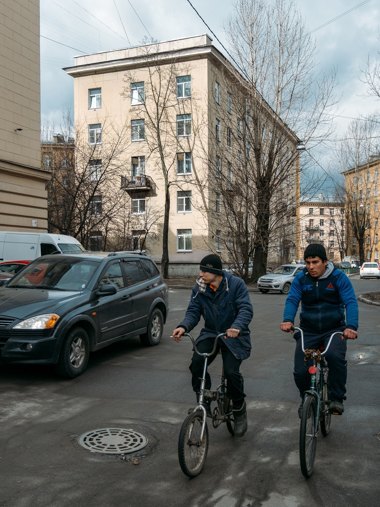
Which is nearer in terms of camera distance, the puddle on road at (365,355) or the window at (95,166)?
the puddle on road at (365,355)

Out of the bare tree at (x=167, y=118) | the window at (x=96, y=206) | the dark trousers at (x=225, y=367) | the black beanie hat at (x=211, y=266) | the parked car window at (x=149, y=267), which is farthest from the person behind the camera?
the bare tree at (x=167, y=118)

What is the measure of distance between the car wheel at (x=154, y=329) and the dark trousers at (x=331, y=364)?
527 cm

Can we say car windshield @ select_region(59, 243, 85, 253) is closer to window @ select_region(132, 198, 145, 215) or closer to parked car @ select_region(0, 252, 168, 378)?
parked car @ select_region(0, 252, 168, 378)

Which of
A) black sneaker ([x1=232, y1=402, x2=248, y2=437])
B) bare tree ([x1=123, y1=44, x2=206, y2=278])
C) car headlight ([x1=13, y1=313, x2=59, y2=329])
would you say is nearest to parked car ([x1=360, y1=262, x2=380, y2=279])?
bare tree ([x1=123, y1=44, x2=206, y2=278])

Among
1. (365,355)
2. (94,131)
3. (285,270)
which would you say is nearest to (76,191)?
(285,270)

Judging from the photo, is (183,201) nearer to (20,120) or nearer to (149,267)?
(20,120)

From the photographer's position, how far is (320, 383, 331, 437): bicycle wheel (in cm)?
467

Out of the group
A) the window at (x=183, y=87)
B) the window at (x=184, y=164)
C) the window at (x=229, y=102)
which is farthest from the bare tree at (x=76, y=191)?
the window at (x=183, y=87)

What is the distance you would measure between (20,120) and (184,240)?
75.0ft

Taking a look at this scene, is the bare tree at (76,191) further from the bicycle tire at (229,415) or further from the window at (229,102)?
the bicycle tire at (229,415)

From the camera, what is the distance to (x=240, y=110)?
29.9 meters

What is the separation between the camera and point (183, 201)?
43.7 m

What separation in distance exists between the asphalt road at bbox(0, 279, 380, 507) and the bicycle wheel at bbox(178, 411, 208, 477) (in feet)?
0.32

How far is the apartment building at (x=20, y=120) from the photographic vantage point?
21234 millimetres
